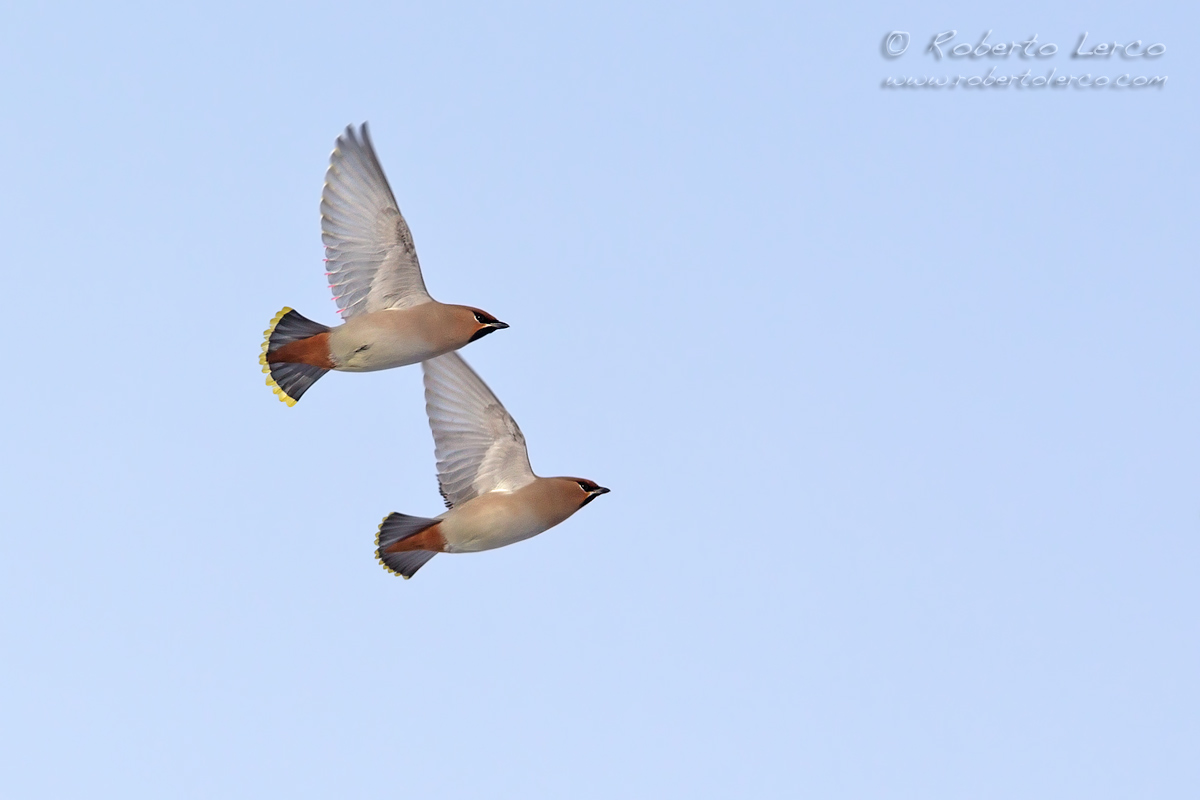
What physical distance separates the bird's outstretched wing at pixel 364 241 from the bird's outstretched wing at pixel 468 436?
63cm

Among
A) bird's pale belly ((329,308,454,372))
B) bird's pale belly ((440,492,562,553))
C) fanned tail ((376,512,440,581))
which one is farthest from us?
fanned tail ((376,512,440,581))

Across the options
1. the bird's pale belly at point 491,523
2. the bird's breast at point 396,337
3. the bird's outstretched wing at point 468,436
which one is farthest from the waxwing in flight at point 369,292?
the bird's pale belly at point 491,523

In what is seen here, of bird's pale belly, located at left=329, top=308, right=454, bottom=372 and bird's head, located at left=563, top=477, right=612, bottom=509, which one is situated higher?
bird's pale belly, located at left=329, top=308, right=454, bottom=372

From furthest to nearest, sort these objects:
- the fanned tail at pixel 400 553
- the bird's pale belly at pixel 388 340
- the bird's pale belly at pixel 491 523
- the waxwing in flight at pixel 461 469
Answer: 1. the fanned tail at pixel 400 553
2. the waxwing in flight at pixel 461 469
3. the bird's pale belly at pixel 491 523
4. the bird's pale belly at pixel 388 340

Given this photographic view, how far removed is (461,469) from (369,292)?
1378 mm

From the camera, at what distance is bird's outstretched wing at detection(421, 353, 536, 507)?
1434 cm

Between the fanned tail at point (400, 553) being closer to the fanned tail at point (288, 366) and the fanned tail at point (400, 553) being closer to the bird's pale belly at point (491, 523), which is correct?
the bird's pale belly at point (491, 523)

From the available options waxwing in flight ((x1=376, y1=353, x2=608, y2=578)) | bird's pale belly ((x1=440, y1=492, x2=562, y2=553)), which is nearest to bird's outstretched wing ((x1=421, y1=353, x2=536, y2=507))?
waxwing in flight ((x1=376, y1=353, x2=608, y2=578))

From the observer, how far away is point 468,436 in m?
14.4

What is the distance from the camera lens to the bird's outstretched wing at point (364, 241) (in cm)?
1402

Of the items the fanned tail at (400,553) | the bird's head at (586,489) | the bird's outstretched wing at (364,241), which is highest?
the bird's outstretched wing at (364,241)

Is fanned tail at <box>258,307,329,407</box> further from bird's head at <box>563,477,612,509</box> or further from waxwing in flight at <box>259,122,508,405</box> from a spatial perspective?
bird's head at <box>563,477,612,509</box>

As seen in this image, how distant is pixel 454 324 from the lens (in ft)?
45.7

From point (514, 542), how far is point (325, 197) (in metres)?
2.65
